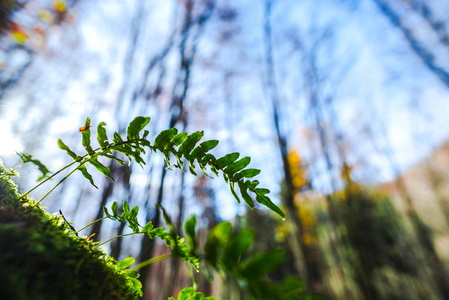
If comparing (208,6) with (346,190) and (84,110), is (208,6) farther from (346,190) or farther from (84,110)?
(346,190)

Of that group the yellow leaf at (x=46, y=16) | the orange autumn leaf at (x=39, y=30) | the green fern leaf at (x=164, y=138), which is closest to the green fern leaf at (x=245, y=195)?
the green fern leaf at (x=164, y=138)

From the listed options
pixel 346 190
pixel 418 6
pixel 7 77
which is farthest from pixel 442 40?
pixel 7 77

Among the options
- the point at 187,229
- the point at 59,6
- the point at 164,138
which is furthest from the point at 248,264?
the point at 59,6

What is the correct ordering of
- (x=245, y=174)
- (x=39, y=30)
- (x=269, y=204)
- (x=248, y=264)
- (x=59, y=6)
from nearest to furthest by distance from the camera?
(x=248, y=264), (x=269, y=204), (x=245, y=174), (x=39, y=30), (x=59, y=6)

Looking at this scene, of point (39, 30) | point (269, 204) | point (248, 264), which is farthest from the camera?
point (39, 30)

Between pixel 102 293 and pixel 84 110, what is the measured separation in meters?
11.0

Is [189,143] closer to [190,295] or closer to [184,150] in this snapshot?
[184,150]

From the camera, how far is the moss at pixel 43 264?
0.35 metres

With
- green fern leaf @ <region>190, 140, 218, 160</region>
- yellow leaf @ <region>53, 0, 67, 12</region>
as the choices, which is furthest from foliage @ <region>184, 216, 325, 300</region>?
yellow leaf @ <region>53, 0, 67, 12</region>

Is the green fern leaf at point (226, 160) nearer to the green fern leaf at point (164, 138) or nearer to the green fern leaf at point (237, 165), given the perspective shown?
the green fern leaf at point (237, 165)

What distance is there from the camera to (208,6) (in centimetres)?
768

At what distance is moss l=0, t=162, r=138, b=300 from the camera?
0.35 meters

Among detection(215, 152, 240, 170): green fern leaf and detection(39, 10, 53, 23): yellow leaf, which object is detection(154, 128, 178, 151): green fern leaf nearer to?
detection(215, 152, 240, 170): green fern leaf

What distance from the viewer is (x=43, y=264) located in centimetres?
41
